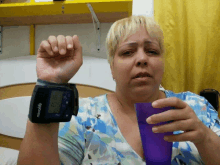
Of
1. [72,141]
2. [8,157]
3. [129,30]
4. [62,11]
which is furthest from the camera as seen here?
[62,11]

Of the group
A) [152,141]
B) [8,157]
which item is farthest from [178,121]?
[8,157]

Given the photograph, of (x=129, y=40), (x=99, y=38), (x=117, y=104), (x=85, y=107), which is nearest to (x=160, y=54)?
→ (x=129, y=40)

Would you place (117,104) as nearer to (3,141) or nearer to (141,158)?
(141,158)

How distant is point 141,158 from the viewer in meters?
0.65

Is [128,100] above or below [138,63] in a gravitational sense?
below

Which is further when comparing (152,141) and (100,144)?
(100,144)

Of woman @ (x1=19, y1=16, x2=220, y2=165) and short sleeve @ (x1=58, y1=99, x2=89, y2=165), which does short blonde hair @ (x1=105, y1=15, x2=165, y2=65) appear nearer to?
woman @ (x1=19, y1=16, x2=220, y2=165)

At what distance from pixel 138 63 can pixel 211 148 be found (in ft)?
1.33

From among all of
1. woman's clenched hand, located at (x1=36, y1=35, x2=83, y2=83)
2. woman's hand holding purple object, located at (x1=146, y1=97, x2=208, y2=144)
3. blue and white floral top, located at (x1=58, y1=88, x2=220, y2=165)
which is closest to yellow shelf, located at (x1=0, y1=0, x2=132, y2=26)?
woman's clenched hand, located at (x1=36, y1=35, x2=83, y2=83)

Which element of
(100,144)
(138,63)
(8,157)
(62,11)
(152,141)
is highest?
(62,11)

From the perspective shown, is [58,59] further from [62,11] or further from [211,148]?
[62,11]

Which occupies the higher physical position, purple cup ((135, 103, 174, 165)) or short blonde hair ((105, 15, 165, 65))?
short blonde hair ((105, 15, 165, 65))

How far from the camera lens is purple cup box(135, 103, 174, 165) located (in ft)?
1.52

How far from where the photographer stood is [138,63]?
2.40ft
